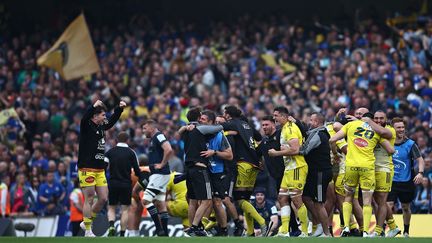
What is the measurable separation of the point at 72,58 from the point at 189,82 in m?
3.41

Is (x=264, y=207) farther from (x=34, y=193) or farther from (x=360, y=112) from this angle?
(x=34, y=193)

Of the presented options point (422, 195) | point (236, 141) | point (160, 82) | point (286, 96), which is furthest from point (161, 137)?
point (160, 82)

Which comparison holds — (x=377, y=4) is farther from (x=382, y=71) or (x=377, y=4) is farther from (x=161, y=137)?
(x=161, y=137)

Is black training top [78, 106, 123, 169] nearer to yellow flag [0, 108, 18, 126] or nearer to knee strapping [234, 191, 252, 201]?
knee strapping [234, 191, 252, 201]

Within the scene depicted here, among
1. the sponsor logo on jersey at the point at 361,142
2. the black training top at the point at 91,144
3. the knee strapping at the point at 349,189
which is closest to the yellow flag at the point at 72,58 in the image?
the black training top at the point at 91,144

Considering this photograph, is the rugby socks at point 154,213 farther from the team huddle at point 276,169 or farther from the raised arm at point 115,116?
the raised arm at point 115,116

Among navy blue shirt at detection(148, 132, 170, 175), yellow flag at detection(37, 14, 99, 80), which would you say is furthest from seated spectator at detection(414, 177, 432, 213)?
yellow flag at detection(37, 14, 99, 80)

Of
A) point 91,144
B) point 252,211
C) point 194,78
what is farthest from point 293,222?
point 194,78

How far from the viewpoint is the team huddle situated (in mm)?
21062

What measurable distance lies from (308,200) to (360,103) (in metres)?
6.61

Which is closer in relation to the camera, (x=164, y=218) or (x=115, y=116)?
(x=115, y=116)

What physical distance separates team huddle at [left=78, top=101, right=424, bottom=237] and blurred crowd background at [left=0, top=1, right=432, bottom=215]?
145 inches

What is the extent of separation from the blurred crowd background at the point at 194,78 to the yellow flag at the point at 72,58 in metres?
1.04

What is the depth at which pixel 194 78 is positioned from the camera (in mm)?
34156
